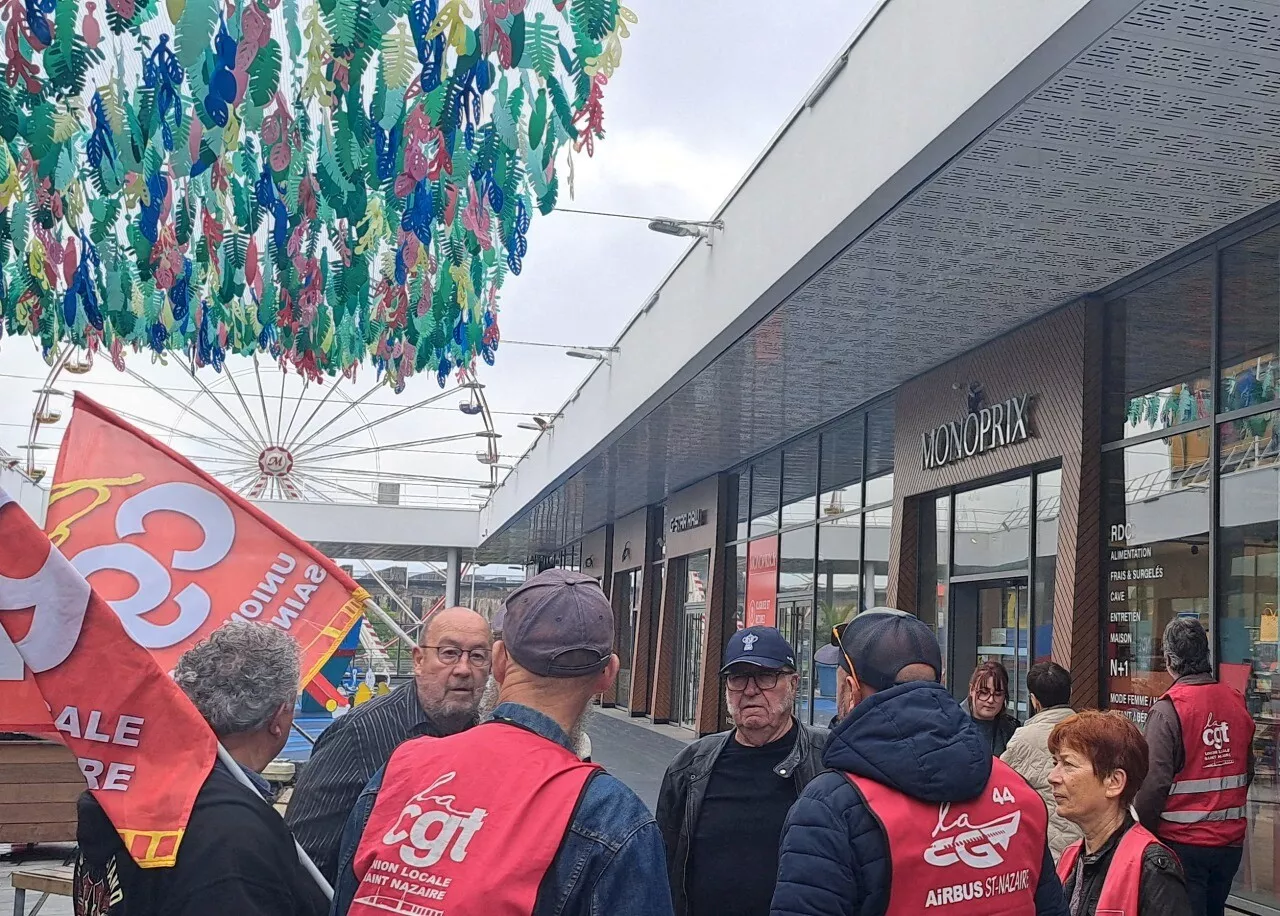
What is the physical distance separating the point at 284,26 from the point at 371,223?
177cm

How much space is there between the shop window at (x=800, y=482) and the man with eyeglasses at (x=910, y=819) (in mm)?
12474

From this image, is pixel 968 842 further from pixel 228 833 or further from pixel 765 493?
pixel 765 493

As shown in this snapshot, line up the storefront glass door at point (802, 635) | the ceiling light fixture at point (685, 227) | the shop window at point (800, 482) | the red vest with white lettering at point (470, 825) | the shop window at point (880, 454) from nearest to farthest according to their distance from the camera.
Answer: the red vest with white lettering at point (470, 825) → the ceiling light fixture at point (685, 227) → the shop window at point (880, 454) → the shop window at point (800, 482) → the storefront glass door at point (802, 635)

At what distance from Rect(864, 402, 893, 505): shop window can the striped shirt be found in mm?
9675

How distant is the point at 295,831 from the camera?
3205mm

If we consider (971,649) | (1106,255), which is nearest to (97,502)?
(1106,255)

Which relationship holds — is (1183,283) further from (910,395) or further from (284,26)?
(284,26)

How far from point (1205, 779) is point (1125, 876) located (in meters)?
2.84

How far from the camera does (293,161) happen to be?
17.4 ft

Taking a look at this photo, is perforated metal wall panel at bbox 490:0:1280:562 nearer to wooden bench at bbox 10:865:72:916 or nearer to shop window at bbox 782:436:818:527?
shop window at bbox 782:436:818:527

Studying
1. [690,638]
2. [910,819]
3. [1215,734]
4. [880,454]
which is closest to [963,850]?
[910,819]

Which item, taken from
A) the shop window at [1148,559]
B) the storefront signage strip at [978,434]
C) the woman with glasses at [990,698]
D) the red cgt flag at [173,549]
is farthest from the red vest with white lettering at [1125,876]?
the storefront signage strip at [978,434]

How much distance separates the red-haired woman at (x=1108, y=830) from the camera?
293 cm

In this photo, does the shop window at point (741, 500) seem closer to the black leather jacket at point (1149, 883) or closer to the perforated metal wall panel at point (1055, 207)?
the perforated metal wall panel at point (1055, 207)
